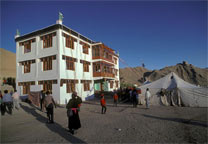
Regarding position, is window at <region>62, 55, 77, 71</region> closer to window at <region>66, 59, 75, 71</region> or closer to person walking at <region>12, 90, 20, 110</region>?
window at <region>66, 59, 75, 71</region>

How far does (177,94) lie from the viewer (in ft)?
40.4

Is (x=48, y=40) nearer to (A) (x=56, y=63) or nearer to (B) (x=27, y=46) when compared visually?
(A) (x=56, y=63)

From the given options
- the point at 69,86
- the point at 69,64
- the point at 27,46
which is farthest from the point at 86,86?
the point at 27,46

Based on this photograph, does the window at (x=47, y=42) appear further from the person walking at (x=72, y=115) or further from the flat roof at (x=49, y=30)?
the person walking at (x=72, y=115)

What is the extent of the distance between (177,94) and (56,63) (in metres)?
14.0

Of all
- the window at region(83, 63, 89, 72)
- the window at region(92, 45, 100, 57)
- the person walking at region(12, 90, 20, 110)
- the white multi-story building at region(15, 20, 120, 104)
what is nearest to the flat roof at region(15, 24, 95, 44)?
the white multi-story building at region(15, 20, 120, 104)

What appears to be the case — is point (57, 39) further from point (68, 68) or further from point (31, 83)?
point (31, 83)

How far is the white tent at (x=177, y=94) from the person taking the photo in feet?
36.9

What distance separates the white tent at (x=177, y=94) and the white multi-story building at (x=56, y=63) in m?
9.37

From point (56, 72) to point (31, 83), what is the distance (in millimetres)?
4895

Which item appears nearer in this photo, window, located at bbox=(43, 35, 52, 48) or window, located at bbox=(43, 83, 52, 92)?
window, located at bbox=(43, 83, 52, 92)

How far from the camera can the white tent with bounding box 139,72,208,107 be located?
1124 centimetres

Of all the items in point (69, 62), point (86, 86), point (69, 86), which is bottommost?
point (86, 86)

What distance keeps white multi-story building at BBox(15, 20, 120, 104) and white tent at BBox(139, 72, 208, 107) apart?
369 inches
